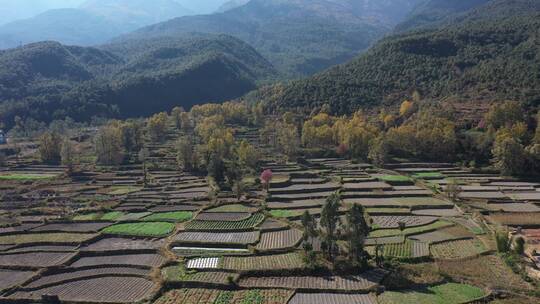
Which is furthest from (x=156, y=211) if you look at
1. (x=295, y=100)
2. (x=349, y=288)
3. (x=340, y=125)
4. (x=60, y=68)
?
(x=60, y=68)

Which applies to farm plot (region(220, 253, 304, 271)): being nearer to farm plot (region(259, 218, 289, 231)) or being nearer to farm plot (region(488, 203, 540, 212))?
farm plot (region(259, 218, 289, 231))

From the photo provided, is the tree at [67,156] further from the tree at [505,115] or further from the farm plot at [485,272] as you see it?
the tree at [505,115]

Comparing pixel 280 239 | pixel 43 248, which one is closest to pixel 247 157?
pixel 280 239

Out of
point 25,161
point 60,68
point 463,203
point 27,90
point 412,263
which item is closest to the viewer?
point 412,263

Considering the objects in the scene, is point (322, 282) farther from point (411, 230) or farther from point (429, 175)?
point (429, 175)

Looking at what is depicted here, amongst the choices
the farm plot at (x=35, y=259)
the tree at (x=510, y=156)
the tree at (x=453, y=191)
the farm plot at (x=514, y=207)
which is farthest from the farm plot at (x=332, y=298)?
the tree at (x=510, y=156)

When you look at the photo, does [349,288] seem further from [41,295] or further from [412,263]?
[41,295]
